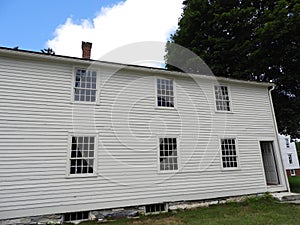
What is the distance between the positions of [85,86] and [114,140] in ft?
8.48

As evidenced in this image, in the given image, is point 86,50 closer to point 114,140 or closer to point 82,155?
point 114,140

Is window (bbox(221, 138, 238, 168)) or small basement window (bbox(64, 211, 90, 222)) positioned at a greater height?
window (bbox(221, 138, 238, 168))

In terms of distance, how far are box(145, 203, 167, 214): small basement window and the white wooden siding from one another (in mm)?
296

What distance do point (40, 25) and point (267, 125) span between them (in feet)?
44.6

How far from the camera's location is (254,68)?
45.8 ft

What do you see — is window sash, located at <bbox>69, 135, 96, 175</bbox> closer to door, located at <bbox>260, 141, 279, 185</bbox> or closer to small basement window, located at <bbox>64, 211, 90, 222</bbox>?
small basement window, located at <bbox>64, 211, 90, 222</bbox>

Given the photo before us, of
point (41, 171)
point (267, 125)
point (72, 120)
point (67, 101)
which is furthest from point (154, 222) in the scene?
point (267, 125)

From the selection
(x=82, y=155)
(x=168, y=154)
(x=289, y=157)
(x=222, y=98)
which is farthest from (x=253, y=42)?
(x=289, y=157)

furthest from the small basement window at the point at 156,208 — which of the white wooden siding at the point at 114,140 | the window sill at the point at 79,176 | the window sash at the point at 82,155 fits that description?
the window sash at the point at 82,155

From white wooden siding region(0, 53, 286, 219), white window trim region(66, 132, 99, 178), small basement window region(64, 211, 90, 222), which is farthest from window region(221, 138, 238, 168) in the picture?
small basement window region(64, 211, 90, 222)

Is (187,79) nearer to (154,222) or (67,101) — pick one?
(67,101)

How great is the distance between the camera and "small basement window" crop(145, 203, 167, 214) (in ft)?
25.8

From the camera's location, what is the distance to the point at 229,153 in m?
9.67

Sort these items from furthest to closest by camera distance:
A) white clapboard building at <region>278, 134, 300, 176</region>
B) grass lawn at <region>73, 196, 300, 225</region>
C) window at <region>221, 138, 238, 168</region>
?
1. white clapboard building at <region>278, 134, 300, 176</region>
2. window at <region>221, 138, 238, 168</region>
3. grass lawn at <region>73, 196, 300, 225</region>
